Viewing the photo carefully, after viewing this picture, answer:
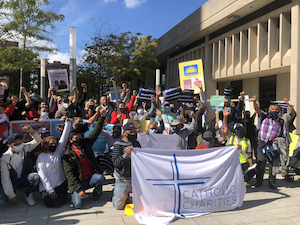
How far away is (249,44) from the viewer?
17.8 meters

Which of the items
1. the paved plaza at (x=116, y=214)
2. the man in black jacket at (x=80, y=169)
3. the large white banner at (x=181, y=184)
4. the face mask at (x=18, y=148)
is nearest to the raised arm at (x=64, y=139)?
the man in black jacket at (x=80, y=169)

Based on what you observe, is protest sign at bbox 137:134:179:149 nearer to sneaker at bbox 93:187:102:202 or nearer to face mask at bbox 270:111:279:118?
sneaker at bbox 93:187:102:202

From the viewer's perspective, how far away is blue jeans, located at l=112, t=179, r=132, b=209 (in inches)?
176

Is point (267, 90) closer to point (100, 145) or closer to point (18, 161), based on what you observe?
point (100, 145)

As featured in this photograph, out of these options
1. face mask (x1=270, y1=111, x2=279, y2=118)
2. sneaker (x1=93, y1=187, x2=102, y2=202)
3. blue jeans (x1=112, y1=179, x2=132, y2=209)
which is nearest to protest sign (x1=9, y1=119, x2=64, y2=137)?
sneaker (x1=93, y1=187, x2=102, y2=202)

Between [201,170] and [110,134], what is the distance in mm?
2852

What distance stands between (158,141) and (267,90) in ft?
51.0

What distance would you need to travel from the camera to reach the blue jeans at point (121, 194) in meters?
4.46

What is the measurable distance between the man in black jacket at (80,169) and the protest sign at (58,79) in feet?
13.3

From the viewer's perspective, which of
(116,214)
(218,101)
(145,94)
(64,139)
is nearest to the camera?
(116,214)

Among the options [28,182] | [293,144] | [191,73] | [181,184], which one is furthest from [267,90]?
[28,182]

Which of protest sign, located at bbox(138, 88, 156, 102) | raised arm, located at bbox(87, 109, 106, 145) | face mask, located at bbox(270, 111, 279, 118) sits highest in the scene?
protest sign, located at bbox(138, 88, 156, 102)

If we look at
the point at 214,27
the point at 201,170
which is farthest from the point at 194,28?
the point at 201,170

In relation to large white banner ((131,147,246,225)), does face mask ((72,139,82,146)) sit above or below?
above
